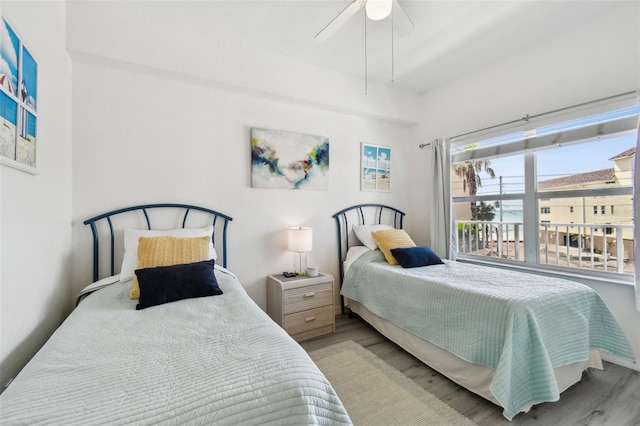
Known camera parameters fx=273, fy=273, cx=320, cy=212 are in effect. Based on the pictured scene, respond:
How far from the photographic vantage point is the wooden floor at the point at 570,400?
1.52m

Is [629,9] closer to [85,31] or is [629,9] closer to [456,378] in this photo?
[456,378]

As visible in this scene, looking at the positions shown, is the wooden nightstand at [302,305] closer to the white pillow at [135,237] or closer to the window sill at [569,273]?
the white pillow at [135,237]

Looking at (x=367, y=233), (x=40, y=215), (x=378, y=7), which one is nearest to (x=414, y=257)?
(x=367, y=233)

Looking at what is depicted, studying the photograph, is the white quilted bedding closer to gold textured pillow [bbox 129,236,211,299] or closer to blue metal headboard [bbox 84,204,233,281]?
gold textured pillow [bbox 129,236,211,299]

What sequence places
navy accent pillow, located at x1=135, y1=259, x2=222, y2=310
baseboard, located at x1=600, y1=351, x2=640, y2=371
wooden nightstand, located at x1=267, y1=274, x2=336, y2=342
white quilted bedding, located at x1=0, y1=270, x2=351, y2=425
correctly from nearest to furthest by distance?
white quilted bedding, located at x1=0, y1=270, x2=351, y2=425 < navy accent pillow, located at x1=135, y1=259, x2=222, y2=310 < baseboard, located at x1=600, y1=351, x2=640, y2=371 < wooden nightstand, located at x1=267, y1=274, x2=336, y2=342

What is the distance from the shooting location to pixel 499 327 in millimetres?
1589

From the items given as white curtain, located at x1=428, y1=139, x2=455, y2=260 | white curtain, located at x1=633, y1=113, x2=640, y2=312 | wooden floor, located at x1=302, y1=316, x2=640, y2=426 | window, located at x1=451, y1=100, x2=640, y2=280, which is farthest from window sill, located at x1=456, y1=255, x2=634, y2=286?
wooden floor, located at x1=302, y1=316, x2=640, y2=426

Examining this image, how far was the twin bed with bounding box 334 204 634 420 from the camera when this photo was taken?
1.51 m

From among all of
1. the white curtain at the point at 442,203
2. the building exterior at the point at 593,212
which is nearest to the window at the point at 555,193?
the building exterior at the point at 593,212

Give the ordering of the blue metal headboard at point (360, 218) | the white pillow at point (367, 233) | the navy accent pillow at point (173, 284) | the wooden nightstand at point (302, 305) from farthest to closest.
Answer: the blue metal headboard at point (360, 218) → the white pillow at point (367, 233) → the wooden nightstand at point (302, 305) → the navy accent pillow at point (173, 284)

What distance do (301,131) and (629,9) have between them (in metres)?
2.73

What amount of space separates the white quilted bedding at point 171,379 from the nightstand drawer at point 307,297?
1115 mm

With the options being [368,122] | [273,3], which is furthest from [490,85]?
[273,3]

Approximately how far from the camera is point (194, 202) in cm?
244
